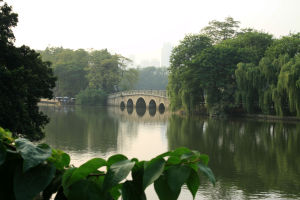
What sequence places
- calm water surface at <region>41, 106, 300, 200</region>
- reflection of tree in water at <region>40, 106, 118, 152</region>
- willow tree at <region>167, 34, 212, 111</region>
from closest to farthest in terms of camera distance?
calm water surface at <region>41, 106, 300, 200</region>, reflection of tree in water at <region>40, 106, 118, 152</region>, willow tree at <region>167, 34, 212, 111</region>

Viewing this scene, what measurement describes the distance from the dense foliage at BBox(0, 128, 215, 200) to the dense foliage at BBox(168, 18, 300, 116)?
27.3m

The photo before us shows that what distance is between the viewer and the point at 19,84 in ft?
38.6

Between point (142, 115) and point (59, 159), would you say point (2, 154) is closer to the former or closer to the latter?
point (59, 159)

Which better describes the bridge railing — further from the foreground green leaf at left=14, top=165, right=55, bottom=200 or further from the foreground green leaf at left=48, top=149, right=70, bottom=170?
the foreground green leaf at left=14, top=165, right=55, bottom=200

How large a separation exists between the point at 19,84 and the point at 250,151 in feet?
36.6

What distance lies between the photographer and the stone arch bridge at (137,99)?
183ft

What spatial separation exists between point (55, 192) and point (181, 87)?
37097 mm

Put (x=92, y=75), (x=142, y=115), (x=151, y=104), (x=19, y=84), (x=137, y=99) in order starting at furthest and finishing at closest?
(x=92, y=75)
(x=151, y=104)
(x=137, y=99)
(x=142, y=115)
(x=19, y=84)

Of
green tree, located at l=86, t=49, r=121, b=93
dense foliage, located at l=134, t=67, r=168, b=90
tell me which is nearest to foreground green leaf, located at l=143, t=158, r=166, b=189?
green tree, located at l=86, t=49, r=121, b=93

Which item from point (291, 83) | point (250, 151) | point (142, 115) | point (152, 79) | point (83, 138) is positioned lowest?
point (250, 151)

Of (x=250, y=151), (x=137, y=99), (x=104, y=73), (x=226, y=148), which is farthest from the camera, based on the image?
(x=104, y=73)

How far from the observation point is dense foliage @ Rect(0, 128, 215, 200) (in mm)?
911

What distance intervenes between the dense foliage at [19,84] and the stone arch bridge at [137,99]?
40236 mm

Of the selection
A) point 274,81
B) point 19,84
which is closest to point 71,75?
point 274,81
